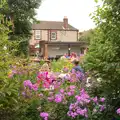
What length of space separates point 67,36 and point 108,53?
1923 inches

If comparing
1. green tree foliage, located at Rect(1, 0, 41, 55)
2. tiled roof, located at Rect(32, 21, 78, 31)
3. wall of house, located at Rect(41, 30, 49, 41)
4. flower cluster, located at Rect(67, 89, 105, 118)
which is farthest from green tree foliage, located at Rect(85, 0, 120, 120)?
tiled roof, located at Rect(32, 21, 78, 31)

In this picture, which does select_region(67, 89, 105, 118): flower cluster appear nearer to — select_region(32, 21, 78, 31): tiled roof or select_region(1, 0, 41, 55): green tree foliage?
select_region(1, 0, 41, 55): green tree foliage

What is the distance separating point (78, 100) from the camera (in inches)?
201

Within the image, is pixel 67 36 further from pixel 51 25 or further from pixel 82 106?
pixel 82 106

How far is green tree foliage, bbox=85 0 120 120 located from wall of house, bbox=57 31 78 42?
4783cm

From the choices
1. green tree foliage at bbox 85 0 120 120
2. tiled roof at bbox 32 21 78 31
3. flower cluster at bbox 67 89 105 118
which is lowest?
flower cluster at bbox 67 89 105 118

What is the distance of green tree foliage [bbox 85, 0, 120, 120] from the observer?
469 centimetres

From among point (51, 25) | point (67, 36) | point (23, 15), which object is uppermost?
point (51, 25)

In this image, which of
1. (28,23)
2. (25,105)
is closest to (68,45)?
(28,23)

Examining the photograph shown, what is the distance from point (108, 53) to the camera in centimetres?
466

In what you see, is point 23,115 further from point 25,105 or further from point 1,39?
point 1,39

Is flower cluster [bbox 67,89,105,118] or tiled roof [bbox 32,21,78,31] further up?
tiled roof [bbox 32,21,78,31]

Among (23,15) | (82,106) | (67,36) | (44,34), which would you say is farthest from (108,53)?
(67,36)

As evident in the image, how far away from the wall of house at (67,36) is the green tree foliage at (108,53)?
157ft
